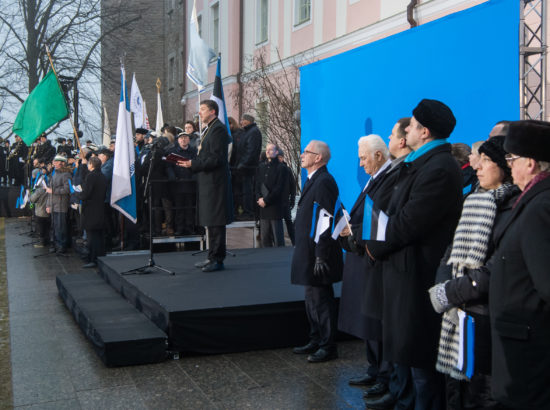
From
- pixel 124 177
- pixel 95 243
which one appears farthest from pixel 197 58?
pixel 95 243

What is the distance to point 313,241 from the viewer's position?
18.8 ft

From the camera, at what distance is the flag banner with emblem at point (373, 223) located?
164 inches

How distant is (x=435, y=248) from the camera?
413cm

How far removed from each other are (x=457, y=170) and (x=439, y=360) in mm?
1134

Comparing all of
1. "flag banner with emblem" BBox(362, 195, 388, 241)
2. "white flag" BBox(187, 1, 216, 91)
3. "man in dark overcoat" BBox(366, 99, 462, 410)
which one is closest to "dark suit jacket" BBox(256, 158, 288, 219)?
"white flag" BBox(187, 1, 216, 91)

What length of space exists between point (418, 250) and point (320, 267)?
1.48 meters

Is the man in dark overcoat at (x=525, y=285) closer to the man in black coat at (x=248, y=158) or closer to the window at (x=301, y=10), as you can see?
the man in black coat at (x=248, y=158)

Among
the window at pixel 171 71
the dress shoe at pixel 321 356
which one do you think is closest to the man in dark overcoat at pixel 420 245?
the dress shoe at pixel 321 356

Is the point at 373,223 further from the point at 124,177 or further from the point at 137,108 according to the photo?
the point at 137,108

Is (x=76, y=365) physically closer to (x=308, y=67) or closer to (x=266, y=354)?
(x=266, y=354)

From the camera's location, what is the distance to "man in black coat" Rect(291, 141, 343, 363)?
557 cm

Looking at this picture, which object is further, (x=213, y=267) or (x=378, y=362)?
(x=213, y=267)

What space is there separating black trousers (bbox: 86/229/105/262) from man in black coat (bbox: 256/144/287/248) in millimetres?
2737

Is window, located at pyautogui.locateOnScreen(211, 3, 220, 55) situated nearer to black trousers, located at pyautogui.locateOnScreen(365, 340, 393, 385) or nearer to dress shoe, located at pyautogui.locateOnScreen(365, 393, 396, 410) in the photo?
black trousers, located at pyautogui.locateOnScreen(365, 340, 393, 385)
